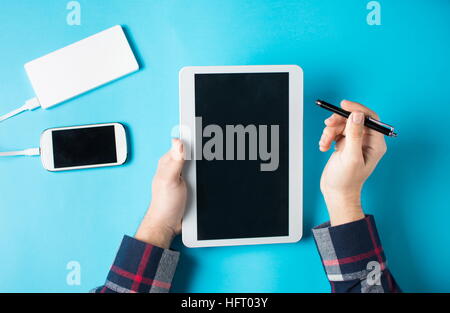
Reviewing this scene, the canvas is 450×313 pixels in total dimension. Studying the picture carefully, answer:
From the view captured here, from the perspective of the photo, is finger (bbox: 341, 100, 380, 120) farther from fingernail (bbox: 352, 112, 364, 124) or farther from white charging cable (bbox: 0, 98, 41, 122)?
white charging cable (bbox: 0, 98, 41, 122)

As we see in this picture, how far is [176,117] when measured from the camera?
0.73m

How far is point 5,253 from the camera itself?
0.73m

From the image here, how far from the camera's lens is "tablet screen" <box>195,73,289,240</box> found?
673 mm

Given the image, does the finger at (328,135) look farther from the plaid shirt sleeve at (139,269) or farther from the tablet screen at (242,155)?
the plaid shirt sleeve at (139,269)

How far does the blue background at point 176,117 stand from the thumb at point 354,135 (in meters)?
0.10

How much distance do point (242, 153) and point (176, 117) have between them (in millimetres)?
145

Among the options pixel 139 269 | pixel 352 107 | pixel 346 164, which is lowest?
pixel 139 269

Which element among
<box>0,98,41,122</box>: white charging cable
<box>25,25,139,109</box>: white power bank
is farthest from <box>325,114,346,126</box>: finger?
<box>0,98,41,122</box>: white charging cable

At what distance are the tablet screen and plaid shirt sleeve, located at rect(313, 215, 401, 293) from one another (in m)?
0.09

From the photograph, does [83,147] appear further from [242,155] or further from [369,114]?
[369,114]

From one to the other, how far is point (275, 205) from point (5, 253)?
1.70 feet

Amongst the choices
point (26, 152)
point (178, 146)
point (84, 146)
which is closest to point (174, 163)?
point (178, 146)

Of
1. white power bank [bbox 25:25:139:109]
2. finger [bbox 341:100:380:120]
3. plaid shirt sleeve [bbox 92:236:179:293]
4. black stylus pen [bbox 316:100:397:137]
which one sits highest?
white power bank [bbox 25:25:139:109]
